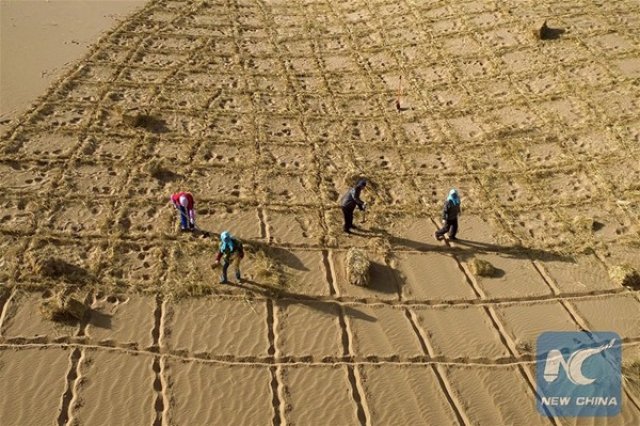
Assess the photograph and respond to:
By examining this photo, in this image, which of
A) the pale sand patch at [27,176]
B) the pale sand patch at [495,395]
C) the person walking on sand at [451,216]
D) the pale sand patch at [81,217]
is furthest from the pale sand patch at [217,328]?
the pale sand patch at [27,176]

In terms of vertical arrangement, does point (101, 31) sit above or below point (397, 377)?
above

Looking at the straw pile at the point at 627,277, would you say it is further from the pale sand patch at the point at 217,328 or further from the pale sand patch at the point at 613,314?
the pale sand patch at the point at 217,328

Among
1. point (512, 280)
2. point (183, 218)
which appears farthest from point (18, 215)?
point (512, 280)

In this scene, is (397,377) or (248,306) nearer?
(397,377)

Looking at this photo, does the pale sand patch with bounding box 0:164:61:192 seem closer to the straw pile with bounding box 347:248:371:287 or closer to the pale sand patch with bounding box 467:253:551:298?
the straw pile with bounding box 347:248:371:287

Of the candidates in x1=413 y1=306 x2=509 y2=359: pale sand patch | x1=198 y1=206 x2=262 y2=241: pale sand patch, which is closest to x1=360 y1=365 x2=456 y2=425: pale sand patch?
x1=413 y1=306 x2=509 y2=359: pale sand patch

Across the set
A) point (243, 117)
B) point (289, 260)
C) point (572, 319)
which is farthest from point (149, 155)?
point (572, 319)

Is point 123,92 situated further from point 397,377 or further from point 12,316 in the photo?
point 397,377

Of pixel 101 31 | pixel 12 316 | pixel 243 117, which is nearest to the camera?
pixel 12 316
